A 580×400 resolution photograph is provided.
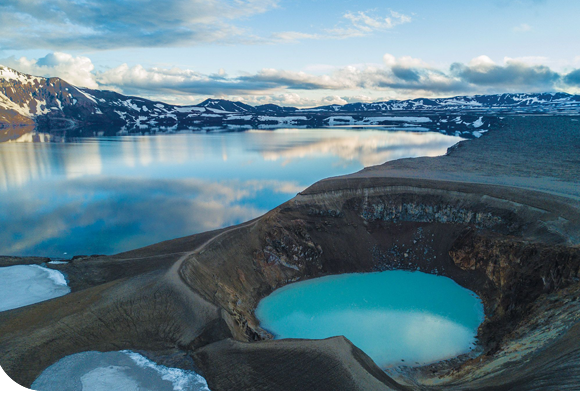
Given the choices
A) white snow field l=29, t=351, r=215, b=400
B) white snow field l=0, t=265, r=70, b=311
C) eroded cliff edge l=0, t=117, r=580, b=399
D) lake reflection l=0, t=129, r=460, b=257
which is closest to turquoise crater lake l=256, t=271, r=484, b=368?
eroded cliff edge l=0, t=117, r=580, b=399

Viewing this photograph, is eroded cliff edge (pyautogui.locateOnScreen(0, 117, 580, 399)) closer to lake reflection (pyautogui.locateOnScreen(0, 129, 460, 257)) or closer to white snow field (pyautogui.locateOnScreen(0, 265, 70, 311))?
white snow field (pyautogui.locateOnScreen(0, 265, 70, 311))

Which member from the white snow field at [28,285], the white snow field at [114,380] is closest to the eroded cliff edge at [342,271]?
the white snow field at [114,380]

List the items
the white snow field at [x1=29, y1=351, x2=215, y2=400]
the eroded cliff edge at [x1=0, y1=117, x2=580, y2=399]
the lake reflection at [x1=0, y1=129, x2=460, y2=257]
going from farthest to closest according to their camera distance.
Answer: the lake reflection at [x1=0, y1=129, x2=460, y2=257] → the eroded cliff edge at [x1=0, y1=117, x2=580, y2=399] → the white snow field at [x1=29, y1=351, x2=215, y2=400]

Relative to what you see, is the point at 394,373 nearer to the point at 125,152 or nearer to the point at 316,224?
the point at 316,224

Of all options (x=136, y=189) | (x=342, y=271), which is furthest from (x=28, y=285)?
(x=136, y=189)

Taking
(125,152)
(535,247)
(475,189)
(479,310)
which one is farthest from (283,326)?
(125,152)

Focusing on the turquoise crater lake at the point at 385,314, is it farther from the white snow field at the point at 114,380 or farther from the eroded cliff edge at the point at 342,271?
the white snow field at the point at 114,380
